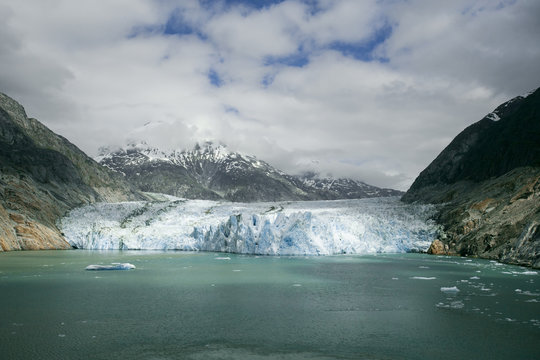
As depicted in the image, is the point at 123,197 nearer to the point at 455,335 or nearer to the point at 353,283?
the point at 353,283

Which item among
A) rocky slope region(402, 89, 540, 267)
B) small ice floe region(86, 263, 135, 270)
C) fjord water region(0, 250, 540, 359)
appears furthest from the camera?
rocky slope region(402, 89, 540, 267)

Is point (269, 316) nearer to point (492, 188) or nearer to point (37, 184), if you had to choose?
point (492, 188)

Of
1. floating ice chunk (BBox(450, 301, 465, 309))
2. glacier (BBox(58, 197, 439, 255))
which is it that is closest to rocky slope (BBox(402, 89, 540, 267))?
glacier (BBox(58, 197, 439, 255))

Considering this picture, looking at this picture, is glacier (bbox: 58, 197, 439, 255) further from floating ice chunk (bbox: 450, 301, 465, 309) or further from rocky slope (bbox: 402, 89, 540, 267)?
floating ice chunk (bbox: 450, 301, 465, 309)

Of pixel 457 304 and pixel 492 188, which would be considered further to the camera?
pixel 492 188

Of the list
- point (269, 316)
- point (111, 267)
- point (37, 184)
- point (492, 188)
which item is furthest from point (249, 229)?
point (37, 184)

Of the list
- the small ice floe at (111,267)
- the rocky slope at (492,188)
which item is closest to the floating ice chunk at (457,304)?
the rocky slope at (492,188)

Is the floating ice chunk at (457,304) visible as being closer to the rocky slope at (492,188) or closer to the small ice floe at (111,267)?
the rocky slope at (492,188)
